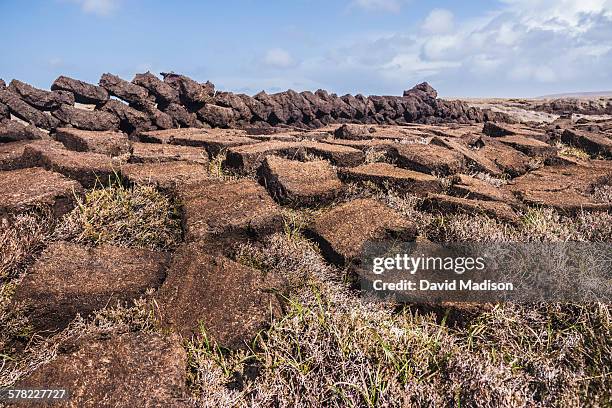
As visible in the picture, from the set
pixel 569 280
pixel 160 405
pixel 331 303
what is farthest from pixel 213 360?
pixel 569 280

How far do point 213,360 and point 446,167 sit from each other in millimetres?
2592

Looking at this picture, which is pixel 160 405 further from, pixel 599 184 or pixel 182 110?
pixel 182 110

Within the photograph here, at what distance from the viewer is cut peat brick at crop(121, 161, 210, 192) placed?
273cm

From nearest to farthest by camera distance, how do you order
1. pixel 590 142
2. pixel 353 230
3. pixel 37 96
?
pixel 353 230, pixel 37 96, pixel 590 142

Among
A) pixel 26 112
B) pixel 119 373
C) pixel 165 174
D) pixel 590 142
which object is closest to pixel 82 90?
pixel 26 112

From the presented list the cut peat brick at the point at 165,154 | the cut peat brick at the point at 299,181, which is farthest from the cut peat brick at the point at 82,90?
the cut peat brick at the point at 299,181

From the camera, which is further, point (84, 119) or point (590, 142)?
point (590, 142)

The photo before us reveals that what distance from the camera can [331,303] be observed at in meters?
1.91

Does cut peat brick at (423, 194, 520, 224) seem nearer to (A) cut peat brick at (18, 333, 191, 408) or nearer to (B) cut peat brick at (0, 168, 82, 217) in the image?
(A) cut peat brick at (18, 333, 191, 408)

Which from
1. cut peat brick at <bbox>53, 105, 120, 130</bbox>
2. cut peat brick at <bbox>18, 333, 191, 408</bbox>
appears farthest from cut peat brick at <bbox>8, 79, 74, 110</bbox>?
cut peat brick at <bbox>18, 333, 191, 408</bbox>

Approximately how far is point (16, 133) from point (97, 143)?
1.06 m

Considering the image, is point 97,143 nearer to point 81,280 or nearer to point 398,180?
point 81,280

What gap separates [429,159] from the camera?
139 inches

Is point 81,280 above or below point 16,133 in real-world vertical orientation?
below
